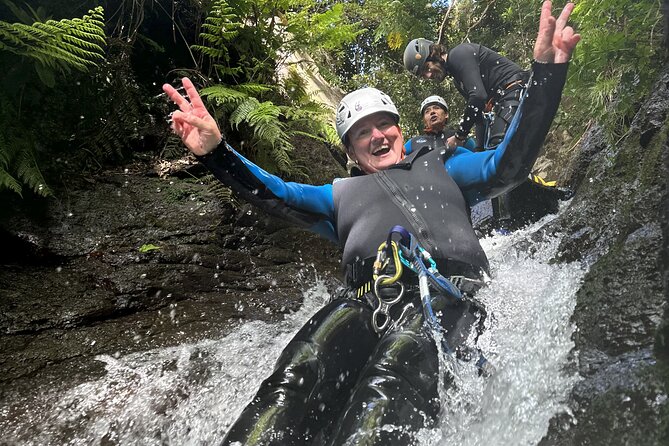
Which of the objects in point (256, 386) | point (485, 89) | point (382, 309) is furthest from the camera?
point (485, 89)

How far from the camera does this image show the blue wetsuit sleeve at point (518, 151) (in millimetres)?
2584

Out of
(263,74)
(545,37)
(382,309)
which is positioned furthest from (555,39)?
(263,74)

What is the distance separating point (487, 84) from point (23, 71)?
4.49 metres

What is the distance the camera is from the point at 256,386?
125 inches

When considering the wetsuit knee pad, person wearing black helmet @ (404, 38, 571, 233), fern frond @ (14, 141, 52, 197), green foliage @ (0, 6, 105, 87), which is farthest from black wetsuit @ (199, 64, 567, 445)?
person wearing black helmet @ (404, 38, 571, 233)

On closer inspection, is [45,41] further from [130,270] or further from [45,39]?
[130,270]

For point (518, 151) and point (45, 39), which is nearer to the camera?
point (518, 151)

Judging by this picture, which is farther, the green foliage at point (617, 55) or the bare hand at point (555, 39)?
the green foliage at point (617, 55)

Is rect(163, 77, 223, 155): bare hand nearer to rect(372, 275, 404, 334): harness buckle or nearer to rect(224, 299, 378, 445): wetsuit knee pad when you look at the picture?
rect(224, 299, 378, 445): wetsuit knee pad

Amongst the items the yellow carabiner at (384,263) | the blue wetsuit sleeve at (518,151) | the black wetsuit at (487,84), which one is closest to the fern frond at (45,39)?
the yellow carabiner at (384,263)

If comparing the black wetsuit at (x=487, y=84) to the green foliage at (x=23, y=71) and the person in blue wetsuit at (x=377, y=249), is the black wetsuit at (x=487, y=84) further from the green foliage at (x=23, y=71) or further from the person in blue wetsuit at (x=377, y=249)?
the green foliage at (x=23, y=71)

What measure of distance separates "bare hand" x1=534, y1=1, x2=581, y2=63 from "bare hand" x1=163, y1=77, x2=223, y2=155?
5.85 feet

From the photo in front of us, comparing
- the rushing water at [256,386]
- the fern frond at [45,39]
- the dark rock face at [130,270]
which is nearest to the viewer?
the rushing water at [256,386]

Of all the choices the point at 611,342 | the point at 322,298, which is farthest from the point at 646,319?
the point at 322,298
